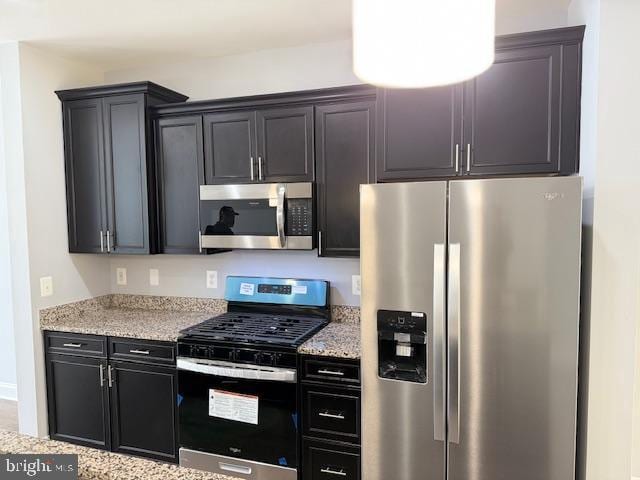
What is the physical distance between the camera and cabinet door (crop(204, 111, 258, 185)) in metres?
2.81

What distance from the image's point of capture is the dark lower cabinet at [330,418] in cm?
230

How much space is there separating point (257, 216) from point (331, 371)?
105cm

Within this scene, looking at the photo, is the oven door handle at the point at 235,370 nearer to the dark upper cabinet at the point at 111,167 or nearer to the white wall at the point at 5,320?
the dark upper cabinet at the point at 111,167

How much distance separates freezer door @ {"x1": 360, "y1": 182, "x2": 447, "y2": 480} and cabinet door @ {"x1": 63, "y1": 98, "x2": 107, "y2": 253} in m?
2.01

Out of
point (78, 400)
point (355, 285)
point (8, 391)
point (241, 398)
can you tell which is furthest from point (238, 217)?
point (8, 391)

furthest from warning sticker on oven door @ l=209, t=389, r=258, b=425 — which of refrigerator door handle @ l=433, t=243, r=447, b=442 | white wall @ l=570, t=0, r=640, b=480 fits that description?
white wall @ l=570, t=0, r=640, b=480

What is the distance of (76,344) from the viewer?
2.89 m

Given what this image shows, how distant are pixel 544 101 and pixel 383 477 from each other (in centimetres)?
197

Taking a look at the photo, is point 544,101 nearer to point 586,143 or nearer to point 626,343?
point 586,143

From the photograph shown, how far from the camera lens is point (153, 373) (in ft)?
8.95

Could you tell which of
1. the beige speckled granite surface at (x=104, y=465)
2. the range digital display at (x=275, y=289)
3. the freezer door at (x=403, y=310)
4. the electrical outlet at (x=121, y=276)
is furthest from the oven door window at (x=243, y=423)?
the beige speckled granite surface at (x=104, y=465)

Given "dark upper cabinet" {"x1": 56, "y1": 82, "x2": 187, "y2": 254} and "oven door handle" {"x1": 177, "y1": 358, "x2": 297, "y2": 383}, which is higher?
"dark upper cabinet" {"x1": 56, "y1": 82, "x2": 187, "y2": 254}

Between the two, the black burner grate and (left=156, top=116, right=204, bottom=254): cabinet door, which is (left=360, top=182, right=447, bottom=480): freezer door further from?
(left=156, top=116, right=204, bottom=254): cabinet door

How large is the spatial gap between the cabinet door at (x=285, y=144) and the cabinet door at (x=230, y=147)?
66 millimetres
